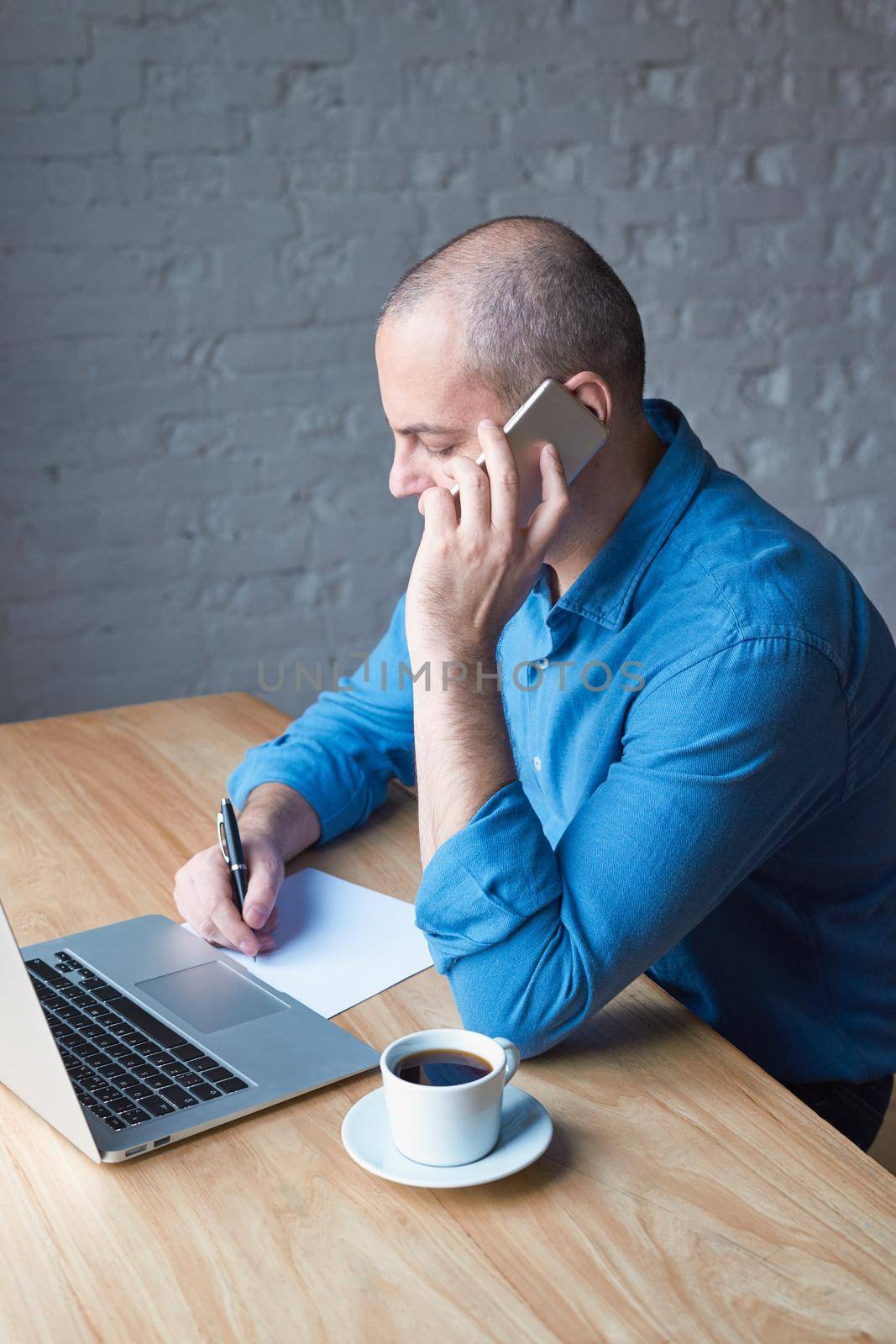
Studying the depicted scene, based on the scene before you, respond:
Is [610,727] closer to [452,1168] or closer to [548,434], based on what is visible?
[548,434]

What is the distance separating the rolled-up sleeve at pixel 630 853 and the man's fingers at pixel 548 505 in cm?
17

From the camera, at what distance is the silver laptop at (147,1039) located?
804 mm

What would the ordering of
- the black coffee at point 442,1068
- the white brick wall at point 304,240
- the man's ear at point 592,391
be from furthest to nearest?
the white brick wall at point 304,240 < the man's ear at point 592,391 < the black coffee at point 442,1068

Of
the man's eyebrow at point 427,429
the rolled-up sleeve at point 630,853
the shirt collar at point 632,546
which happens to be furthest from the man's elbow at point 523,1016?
the man's eyebrow at point 427,429

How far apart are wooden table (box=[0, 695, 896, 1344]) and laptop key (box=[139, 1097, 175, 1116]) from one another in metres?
0.03

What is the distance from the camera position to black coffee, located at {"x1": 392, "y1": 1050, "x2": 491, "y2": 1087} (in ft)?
2.62

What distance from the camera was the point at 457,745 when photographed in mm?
995

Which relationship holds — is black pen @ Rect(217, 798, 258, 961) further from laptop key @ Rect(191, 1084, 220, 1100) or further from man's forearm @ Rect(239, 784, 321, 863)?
laptop key @ Rect(191, 1084, 220, 1100)

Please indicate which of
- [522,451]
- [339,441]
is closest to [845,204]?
[339,441]

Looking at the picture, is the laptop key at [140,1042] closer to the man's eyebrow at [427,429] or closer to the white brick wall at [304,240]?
the man's eyebrow at [427,429]

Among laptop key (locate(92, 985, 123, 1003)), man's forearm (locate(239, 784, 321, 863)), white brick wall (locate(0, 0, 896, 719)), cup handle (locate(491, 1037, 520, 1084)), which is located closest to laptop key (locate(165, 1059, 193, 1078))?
laptop key (locate(92, 985, 123, 1003))

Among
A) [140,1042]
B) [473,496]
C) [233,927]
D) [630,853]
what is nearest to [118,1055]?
[140,1042]

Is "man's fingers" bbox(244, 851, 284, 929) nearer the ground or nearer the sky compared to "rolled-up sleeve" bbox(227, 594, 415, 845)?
nearer the sky

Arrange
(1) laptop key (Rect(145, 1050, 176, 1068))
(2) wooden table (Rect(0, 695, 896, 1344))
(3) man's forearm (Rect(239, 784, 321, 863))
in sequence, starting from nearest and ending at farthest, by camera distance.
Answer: (2) wooden table (Rect(0, 695, 896, 1344))
(1) laptop key (Rect(145, 1050, 176, 1068))
(3) man's forearm (Rect(239, 784, 321, 863))
